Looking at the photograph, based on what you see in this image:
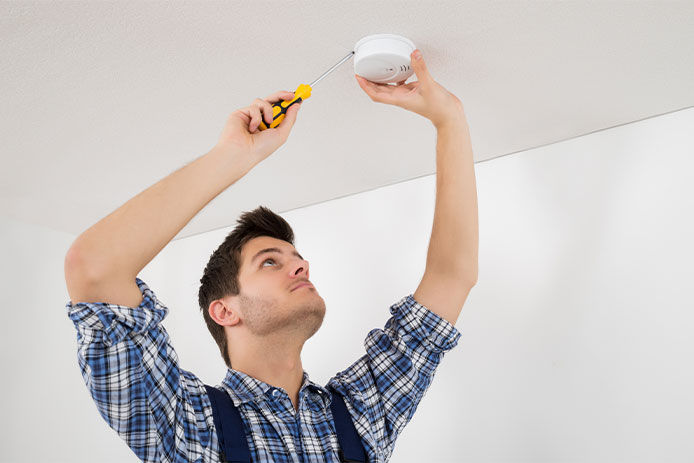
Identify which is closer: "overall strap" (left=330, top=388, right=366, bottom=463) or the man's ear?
"overall strap" (left=330, top=388, right=366, bottom=463)

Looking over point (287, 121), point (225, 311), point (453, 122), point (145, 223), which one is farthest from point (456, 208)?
point (145, 223)

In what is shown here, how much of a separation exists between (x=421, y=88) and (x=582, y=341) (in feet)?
2.13

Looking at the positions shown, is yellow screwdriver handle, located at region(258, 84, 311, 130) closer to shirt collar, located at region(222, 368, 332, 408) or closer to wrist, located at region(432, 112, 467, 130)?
wrist, located at region(432, 112, 467, 130)

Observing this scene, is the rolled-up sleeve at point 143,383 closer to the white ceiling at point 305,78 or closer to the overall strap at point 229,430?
the overall strap at point 229,430

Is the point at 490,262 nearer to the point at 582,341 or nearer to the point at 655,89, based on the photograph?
the point at 582,341

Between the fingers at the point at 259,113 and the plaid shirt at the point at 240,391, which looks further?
the fingers at the point at 259,113

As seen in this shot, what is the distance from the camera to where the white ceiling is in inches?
37.0

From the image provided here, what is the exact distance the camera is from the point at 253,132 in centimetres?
93

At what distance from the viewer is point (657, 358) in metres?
1.17

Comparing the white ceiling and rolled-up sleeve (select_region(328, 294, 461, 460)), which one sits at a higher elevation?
the white ceiling

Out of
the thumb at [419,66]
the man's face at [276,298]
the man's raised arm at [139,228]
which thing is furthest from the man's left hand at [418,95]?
the man's face at [276,298]

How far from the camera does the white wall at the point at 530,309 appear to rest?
1191 millimetres

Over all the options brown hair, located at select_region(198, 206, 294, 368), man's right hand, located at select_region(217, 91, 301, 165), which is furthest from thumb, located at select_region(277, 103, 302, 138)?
brown hair, located at select_region(198, 206, 294, 368)

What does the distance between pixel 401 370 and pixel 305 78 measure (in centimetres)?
62
